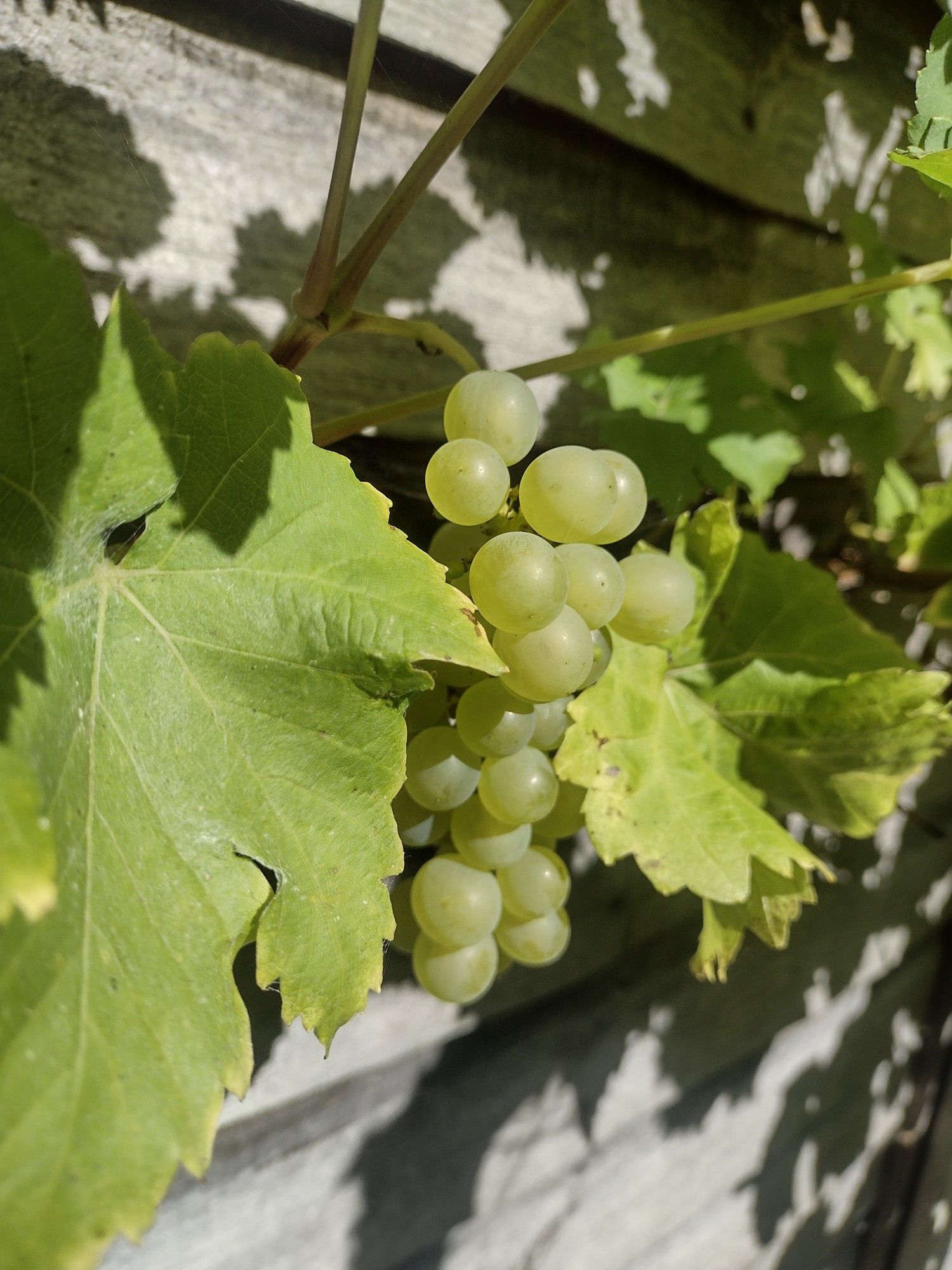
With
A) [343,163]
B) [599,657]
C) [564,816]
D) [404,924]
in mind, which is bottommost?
[404,924]

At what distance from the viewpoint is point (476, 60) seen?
0.58 meters

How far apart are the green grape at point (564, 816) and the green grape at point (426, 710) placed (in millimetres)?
101

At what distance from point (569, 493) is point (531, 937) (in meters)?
0.32

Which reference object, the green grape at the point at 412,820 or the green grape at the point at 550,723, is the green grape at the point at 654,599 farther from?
the green grape at the point at 412,820

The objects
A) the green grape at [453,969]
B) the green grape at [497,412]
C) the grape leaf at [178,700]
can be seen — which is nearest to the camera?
the grape leaf at [178,700]

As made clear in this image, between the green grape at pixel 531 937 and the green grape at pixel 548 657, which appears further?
the green grape at pixel 531 937

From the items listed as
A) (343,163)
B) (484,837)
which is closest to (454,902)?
(484,837)

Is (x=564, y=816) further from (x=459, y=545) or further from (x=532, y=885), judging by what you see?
(x=459, y=545)

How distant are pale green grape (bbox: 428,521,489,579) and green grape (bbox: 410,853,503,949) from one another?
188mm

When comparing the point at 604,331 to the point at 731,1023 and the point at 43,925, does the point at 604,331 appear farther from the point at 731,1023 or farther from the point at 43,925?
the point at 731,1023

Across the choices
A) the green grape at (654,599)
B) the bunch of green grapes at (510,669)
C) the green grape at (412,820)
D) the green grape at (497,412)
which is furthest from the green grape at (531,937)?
the green grape at (497,412)

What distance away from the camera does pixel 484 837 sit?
0.51 meters

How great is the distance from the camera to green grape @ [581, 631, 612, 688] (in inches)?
19.3

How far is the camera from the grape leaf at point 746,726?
509mm
